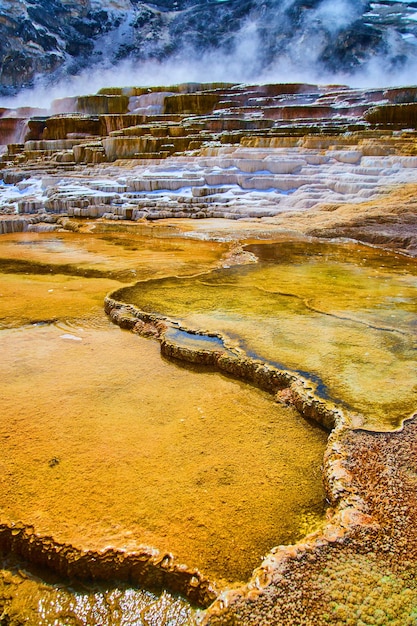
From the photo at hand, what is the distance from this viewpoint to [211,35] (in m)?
38.7

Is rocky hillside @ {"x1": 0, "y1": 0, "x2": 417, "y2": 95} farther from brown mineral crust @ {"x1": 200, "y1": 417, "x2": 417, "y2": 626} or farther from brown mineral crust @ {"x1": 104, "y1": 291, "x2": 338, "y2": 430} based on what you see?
brown mineral crust @ {"x1": 200, "y1": 417, "x2": 417, "y2": 626}

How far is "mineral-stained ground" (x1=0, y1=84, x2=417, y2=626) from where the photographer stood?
1501mm

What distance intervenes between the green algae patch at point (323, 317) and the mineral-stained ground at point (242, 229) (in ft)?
0.44

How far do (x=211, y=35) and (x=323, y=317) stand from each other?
41.8 metres

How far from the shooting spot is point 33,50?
1403 inches

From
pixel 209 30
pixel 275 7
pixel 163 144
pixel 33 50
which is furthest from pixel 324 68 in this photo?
pixel 163 144

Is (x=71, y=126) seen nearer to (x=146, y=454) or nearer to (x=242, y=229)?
(x=242, y=229)

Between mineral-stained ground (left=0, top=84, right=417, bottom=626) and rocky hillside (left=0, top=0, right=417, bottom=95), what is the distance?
1179 centimetres

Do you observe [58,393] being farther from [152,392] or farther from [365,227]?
[365,227]

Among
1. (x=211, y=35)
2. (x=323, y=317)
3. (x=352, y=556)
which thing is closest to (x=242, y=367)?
(x=323, y=317)

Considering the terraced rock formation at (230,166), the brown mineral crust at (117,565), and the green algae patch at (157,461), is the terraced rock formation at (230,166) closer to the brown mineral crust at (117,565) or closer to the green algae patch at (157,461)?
the green algae patch at (157,461)

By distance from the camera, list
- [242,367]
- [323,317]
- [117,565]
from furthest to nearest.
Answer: [323,317] → [242,367] → [117,565]

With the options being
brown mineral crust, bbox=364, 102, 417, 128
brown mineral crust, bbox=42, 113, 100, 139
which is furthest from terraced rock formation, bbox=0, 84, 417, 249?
brown mineral crust, bbox=42, 113, 100, 139

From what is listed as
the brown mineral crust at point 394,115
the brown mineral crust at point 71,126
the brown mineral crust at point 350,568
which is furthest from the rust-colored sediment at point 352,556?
the brown mineral crust at point 71,126
